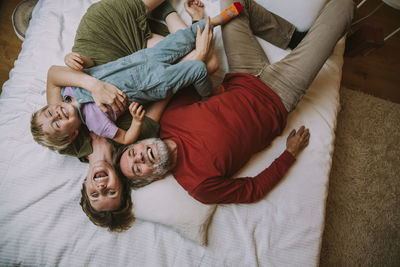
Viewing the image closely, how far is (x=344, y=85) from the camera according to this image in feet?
5.76

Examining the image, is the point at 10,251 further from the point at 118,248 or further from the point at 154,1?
the point at 154,1

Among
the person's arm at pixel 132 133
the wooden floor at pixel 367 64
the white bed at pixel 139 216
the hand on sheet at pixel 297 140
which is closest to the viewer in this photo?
the white bed at pixel 139 216

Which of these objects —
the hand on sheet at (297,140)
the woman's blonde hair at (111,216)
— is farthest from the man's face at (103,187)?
the hand on sheet at (297,140)

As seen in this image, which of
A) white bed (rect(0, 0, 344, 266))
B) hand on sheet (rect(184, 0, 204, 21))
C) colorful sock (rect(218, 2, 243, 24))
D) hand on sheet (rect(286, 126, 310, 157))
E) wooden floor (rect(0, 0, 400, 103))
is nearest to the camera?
white bed (rect(0, 0, 344, 266))

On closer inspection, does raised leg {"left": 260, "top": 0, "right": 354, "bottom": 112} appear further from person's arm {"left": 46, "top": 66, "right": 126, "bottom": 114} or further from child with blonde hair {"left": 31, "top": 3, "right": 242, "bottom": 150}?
person's arm {"left": 46, "top": 66, "right": 126, "bottom": 114}

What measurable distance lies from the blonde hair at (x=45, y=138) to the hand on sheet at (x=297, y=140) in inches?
42.9

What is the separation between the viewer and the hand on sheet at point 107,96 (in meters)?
0.94

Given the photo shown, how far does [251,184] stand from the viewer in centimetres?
100

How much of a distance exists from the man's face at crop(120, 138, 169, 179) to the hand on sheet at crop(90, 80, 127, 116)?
207mm

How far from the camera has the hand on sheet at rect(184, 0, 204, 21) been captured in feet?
4.30

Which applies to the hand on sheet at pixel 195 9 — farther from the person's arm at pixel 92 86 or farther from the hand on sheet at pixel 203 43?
the person's arm at pixel 92 86

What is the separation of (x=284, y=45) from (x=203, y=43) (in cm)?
57

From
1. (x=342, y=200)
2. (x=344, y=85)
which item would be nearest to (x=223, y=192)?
(x=342, y=200)

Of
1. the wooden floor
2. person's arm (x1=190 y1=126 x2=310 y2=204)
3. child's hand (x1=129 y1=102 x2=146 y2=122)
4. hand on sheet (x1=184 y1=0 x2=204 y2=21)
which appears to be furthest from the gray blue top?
the wooden floor
